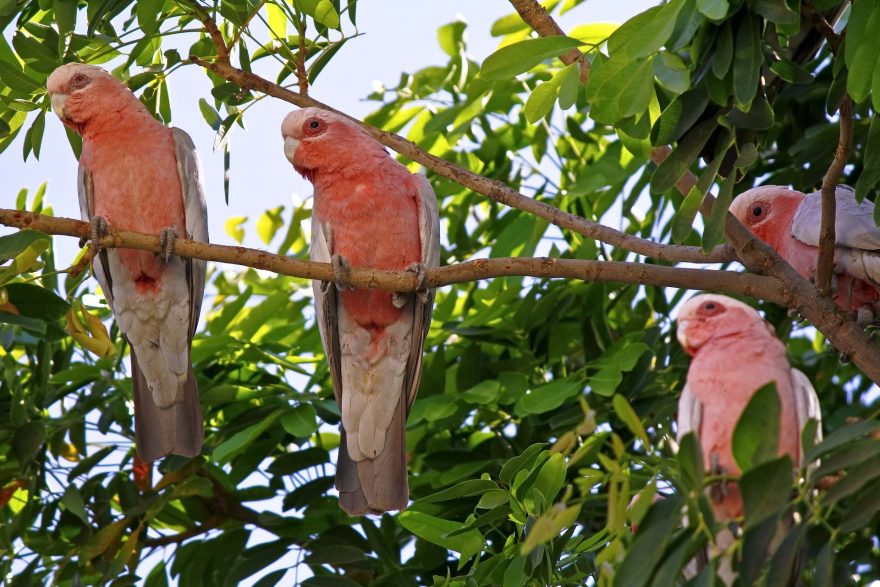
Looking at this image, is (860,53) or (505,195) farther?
(505,195)

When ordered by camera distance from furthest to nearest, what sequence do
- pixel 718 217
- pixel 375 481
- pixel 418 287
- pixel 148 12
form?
pixel 375 481
pixel 418 287
pixel 148 12
pixel 718 217

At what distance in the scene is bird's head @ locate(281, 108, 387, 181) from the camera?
498cm

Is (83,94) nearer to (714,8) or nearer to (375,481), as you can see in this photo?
(375,481)

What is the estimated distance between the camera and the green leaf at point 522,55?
3426 millimetres

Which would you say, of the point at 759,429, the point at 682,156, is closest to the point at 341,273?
the point at 682,156

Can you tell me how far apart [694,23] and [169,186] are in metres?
2.82

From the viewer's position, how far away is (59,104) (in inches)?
186

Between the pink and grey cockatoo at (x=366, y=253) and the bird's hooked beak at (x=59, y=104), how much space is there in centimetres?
95

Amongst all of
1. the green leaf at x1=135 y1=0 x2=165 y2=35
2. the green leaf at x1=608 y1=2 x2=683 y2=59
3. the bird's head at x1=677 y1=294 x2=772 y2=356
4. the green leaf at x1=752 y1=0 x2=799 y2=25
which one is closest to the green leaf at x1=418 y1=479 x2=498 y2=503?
the bird's head at x1=677 y1=294 x2=772 y2=356

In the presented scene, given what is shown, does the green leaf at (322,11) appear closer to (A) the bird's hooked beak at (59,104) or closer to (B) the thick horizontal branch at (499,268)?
(B) the thick horizontal branch at (499,268)

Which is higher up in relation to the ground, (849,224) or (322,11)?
(322,11)

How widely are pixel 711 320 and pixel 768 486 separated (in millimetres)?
1675

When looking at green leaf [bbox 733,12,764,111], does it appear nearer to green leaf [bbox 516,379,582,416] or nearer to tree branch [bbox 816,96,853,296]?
tree branch [bbox 816,96,853,296]

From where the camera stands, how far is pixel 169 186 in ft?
16.2
